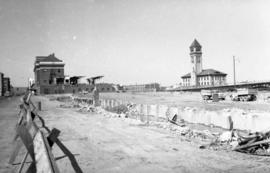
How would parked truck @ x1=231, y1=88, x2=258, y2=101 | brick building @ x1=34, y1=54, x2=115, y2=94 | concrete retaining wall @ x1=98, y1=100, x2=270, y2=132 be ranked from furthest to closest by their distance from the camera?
brick building @ x1=34, y1=54, x2=115, y2=94 → parked truck @ x1=231, y1=88, x2=258, y2=101 → concrete retaining wall @ x1=98, y1=100, x2=270, y2=132

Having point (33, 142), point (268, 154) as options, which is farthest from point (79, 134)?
point (33, 142)

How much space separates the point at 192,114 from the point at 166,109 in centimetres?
205

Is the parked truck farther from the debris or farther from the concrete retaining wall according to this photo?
the debris

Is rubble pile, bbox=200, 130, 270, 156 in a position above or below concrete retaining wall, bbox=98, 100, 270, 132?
below

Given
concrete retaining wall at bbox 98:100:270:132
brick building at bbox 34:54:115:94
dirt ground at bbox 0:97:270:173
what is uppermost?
brick building at bbox 34:54:115:94

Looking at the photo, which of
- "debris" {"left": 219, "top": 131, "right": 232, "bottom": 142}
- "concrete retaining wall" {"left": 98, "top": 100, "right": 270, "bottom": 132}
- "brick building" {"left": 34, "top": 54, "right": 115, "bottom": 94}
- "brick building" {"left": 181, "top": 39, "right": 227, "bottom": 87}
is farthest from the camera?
"brick building" {"left": 181, "top": 39, "right": 227, "bottom": 87}

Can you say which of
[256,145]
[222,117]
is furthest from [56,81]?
[256,145]

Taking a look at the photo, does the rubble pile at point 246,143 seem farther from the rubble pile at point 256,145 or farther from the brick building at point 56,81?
the brick building at point 56,81

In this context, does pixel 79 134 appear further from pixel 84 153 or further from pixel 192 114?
pixel 192 114

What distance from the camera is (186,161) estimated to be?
5.96 metres

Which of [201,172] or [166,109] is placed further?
[166,109]

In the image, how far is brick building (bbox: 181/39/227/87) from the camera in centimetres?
11726

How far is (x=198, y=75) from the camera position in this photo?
122 meters

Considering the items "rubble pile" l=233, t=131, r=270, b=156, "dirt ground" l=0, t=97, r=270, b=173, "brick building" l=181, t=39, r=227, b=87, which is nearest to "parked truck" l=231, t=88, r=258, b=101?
"dirt ground" l=0, t=97, r=270, b=173
